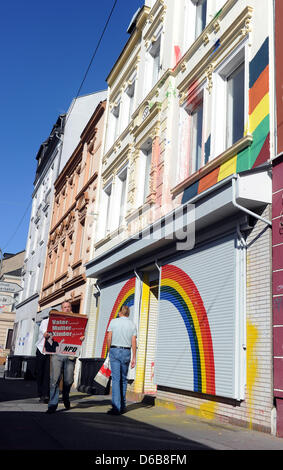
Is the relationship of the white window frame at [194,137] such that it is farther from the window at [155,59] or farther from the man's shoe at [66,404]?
the man's shoe at [66,404]

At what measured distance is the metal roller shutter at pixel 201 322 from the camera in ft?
25.3

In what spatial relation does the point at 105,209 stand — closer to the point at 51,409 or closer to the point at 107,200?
the point at 107,200

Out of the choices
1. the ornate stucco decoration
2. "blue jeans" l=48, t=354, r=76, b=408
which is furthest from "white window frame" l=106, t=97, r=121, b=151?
"blue jeans" l=48, t=354, r=76, b=408

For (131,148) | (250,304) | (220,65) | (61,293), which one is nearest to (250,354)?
(250,304)

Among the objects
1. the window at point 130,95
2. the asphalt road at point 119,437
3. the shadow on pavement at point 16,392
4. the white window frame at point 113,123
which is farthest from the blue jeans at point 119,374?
the white window frame at point 113,123

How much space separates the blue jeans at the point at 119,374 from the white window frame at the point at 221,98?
14.3ft

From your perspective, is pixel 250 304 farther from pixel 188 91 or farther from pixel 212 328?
pixel 188 91

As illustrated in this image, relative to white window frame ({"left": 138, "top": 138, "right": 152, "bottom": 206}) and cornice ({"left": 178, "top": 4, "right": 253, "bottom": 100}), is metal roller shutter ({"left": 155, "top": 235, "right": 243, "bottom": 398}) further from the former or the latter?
cornice ({"left": 178, "top": 4, "right": 253, "bottom": 100})

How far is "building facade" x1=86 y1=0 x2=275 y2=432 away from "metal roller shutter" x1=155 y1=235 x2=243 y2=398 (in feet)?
0.07

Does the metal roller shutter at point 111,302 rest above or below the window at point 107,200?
below

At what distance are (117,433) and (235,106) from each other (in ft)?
22.5

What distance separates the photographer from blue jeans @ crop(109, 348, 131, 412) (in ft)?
24.8

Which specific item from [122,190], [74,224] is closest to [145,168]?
[122,190]

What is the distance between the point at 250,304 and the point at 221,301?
793mm
